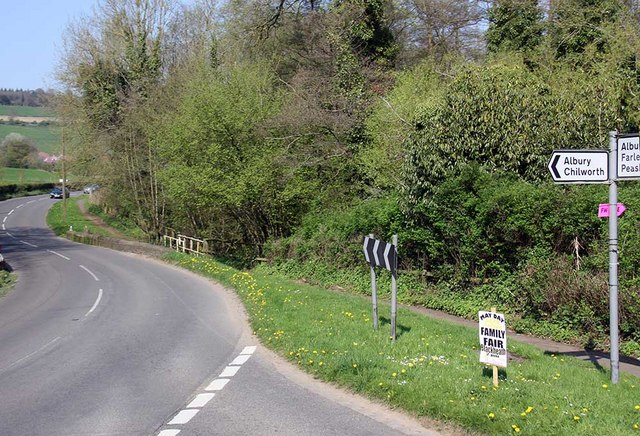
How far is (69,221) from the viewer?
63.2m

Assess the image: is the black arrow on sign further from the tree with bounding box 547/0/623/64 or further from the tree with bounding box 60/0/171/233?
the tree with bounding box 60/0/171/233

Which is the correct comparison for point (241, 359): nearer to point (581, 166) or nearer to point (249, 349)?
point (249, 349)

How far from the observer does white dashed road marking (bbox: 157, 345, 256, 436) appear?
25.9 feet

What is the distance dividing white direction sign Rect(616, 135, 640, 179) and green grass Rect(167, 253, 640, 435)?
2767mm

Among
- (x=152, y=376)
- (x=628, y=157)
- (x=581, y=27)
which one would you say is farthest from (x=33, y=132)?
(x=628, y=157)

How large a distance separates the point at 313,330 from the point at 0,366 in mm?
5540

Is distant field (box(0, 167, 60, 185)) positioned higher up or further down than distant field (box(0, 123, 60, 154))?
further down

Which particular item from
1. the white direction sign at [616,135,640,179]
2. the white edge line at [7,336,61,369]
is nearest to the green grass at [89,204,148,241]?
the white edge line at [7,336,61,369]

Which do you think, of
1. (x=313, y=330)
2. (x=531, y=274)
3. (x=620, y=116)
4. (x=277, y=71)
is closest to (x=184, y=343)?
(x=313, y=330)

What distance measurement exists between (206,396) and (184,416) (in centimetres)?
93

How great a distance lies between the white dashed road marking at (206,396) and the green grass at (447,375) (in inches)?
30.9

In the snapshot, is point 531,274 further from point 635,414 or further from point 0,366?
point 0,366

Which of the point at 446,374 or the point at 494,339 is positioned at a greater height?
the point at 494,339

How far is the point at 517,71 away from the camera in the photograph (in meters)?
20.4
